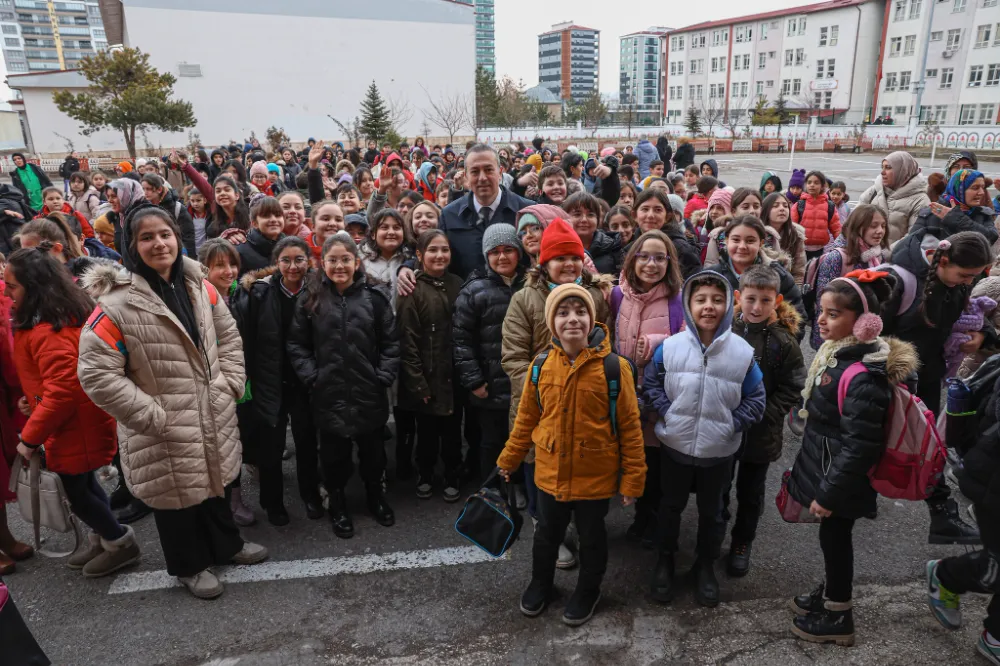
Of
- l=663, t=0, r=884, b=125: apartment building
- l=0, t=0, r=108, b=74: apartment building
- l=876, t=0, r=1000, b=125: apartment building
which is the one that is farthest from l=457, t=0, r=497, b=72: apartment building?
l=876, t=0, r=1000, b=125: apartment building

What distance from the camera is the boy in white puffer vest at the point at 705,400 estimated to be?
3.00 m

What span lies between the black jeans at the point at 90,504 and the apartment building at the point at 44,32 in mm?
155644

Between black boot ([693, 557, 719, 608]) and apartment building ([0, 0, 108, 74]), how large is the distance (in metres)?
158

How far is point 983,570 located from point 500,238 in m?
2.97

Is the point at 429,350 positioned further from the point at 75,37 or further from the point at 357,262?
the point at 75,37

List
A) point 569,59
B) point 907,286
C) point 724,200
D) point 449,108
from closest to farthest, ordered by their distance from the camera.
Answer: point 907,286, point 724,200, point 449,108, point 569,59

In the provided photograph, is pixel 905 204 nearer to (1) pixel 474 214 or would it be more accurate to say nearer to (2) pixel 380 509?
(1) pixel 474 214

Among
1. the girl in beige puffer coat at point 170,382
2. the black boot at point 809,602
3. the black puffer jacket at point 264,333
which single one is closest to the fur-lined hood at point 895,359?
the black boot at point 809,602

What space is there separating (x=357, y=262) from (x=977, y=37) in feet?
210

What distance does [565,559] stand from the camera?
3.60 meters

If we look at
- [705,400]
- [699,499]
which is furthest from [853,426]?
[699,499]

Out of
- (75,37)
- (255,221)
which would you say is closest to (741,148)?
(255,221)

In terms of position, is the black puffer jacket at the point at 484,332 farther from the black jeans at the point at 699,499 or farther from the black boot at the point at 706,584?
the black boot at the point at 706,584

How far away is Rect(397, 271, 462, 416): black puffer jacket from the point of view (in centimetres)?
408
